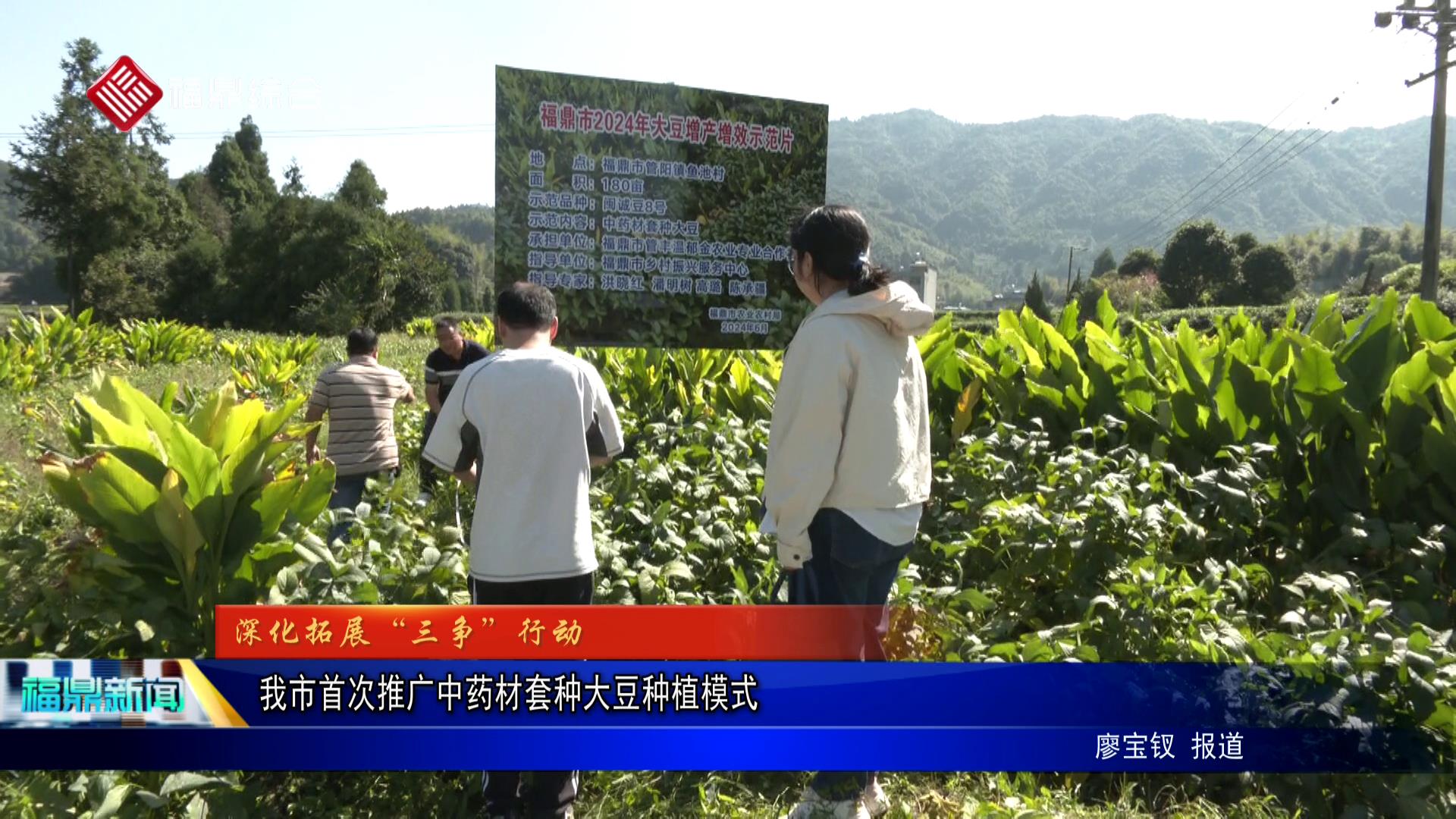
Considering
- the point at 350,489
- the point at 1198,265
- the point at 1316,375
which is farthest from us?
the point at 1198,265

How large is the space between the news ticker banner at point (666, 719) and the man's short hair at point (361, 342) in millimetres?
2902

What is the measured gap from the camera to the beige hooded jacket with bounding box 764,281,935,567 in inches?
91.0

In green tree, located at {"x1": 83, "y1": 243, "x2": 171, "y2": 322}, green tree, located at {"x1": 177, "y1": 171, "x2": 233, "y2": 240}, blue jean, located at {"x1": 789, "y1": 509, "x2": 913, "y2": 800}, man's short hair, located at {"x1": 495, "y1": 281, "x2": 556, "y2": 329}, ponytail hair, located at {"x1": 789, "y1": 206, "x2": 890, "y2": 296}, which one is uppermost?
green tree, located at {"x1": 177, "y1": 171, "x2": 233, "y2": 240}

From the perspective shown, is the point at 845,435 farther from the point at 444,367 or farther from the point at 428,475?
the point at 428,475

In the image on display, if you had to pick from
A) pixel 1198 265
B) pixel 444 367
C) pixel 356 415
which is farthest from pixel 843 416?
pixel 1198 265

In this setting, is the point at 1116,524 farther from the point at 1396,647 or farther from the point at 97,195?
the point at 97,195

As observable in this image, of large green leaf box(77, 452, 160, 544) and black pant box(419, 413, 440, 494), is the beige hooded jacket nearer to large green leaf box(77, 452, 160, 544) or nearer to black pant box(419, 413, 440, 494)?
large green leaf box(77, 452, 160, 544)

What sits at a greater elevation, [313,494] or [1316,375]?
[1316,375]

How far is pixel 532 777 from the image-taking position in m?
2.49

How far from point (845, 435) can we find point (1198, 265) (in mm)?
49490

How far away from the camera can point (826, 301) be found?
7.82 ft

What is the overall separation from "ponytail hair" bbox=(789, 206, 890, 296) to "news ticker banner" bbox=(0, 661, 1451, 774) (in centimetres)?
97

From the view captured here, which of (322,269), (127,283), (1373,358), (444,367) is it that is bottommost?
(444,367)

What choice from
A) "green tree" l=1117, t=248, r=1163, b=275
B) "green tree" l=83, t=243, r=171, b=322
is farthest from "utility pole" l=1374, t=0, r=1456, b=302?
"green tree" l=1117, t=248, r=1163, b=275
